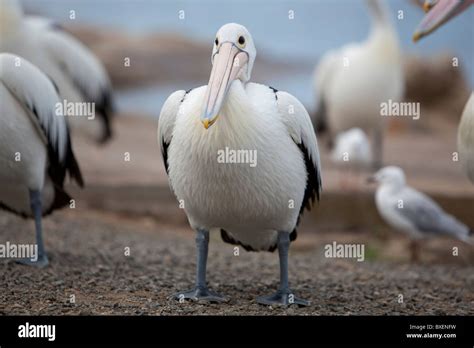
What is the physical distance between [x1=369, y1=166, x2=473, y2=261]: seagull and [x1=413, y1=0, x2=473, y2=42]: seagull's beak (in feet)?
8.73

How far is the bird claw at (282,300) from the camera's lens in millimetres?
4527

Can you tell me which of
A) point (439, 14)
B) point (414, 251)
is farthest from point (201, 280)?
point (414, 251)

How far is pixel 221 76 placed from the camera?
4230 mm

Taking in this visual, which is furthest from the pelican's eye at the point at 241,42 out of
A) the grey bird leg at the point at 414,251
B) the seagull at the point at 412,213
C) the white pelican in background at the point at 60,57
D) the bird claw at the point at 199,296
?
the grey bird leg at the point at 414,251

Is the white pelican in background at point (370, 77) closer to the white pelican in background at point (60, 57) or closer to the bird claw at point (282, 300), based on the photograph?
the white pelican in background at point (60, 57)

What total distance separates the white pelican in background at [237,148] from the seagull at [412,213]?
9.73 feet

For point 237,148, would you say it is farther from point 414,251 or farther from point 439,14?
point 414,251

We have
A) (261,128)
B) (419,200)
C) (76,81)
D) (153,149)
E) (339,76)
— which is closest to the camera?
(261,128)

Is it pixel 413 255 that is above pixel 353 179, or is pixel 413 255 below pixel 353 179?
below

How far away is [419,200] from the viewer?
740 cm

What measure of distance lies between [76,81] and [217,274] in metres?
3.44

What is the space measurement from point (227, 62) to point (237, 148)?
1.46 ft
